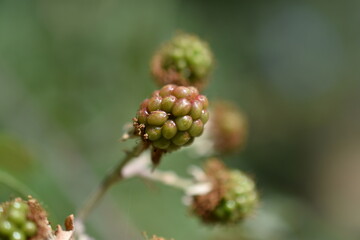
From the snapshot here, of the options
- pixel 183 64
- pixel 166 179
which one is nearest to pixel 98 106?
pixel 183 64

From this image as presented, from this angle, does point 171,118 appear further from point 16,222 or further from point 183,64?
point 183,64

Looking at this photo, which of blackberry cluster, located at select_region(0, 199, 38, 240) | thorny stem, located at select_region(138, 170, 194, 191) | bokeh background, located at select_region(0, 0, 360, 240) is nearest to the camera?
blackberry cluster, located at select_region(0, 199, 38, 240)

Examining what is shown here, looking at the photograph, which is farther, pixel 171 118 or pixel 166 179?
pixel 166 179

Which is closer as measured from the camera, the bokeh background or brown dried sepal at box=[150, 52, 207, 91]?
brown dried sepal at box=[150, 52, 207, 91]

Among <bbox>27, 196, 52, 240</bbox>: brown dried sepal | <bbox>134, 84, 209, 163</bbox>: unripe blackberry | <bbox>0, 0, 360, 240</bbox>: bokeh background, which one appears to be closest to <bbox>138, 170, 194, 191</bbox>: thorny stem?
<bbox>0, 0, 360, 240</bbox>: bokeh background

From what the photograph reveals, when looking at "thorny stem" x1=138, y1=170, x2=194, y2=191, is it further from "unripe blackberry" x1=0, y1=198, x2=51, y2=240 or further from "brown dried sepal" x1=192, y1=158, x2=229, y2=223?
"unripe blackberry" x1=0, y1=198, x2=51, y2=240

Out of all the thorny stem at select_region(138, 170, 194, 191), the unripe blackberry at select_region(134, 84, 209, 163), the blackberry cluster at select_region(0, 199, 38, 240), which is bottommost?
the blackberry cluster at select_region(0, 199, 38, 240)

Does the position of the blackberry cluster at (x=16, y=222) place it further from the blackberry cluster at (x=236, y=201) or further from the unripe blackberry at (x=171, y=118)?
the blackberry cluster at (x=236, y=201)

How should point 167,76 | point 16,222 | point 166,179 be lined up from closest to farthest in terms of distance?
point 16,222 → point 166,179 → point 167,76
